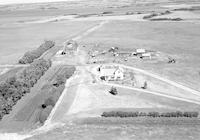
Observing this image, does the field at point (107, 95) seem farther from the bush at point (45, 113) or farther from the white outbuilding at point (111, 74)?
the white outbuilding at point (111, 74)

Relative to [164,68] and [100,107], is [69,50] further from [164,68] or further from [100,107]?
[100,107]

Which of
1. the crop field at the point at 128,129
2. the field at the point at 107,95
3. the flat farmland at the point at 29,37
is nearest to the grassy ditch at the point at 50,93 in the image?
the field at the point at 107,95

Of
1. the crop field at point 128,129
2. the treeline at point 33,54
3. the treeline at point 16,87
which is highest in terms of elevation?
the treeline at point 33,54

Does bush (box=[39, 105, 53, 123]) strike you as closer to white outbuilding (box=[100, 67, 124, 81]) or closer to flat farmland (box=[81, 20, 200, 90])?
white outbuilding (box=[100, 67, 124, 81])

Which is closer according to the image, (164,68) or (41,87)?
(41,87)

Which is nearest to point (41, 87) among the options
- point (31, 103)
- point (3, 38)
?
point (31, 103)

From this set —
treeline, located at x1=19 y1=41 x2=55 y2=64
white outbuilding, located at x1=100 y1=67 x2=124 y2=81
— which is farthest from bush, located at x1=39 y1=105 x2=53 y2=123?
treeline, located at x1=19 y1=41 x2=55 y2=64

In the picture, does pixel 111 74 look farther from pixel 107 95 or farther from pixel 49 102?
pixel 49 102
